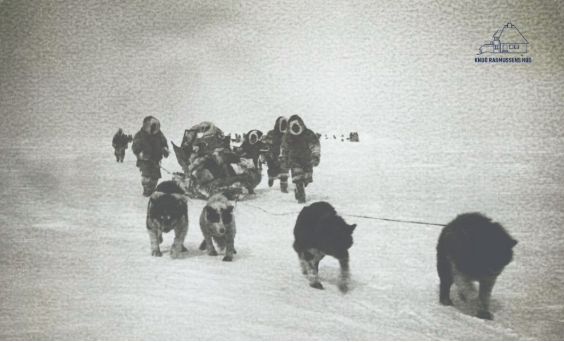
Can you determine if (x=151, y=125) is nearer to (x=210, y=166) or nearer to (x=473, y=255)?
(x=210, y=166)

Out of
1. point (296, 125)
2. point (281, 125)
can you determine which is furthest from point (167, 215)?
point (281, 125)

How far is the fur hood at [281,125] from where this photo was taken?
5.72 meters

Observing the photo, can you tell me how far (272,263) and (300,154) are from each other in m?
2.42

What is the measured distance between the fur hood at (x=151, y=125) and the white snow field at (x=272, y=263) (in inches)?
32.4

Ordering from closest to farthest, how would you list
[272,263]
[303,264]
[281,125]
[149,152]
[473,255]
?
[473,255]
[303,264]
[272,263]
[149,152]
[281,125]

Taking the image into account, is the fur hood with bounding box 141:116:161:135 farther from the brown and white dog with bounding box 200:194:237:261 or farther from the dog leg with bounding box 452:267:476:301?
the dog leg with bounding box 452:267:476:301

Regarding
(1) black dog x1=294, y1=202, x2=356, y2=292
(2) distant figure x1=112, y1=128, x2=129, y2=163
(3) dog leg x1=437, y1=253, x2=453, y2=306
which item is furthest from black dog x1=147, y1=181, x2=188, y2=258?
(3) dog leg x1=437, y1=253, x2=453, y2=306

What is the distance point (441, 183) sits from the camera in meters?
6.12

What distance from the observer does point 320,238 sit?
3.13 meters

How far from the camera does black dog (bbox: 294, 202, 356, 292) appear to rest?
10.1ft

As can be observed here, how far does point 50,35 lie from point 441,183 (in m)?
4.80

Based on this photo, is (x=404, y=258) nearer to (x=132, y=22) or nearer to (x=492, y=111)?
(x=492, y=111)

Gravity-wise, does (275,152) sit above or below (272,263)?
above

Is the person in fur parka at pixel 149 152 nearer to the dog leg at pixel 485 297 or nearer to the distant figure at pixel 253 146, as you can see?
the distant figure at pixel 253 146
